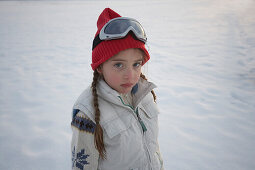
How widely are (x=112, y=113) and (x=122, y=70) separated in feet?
0.97

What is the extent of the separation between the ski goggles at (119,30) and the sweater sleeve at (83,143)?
53cm

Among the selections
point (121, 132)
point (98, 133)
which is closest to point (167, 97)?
point (121, 132)

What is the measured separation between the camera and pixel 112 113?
1.16 m

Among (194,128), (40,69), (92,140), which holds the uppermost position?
(92,140)

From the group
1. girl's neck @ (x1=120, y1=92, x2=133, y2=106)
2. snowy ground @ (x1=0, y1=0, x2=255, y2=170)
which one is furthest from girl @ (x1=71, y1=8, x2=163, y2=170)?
snowy ground @ (x1=0, y1=0, x2=255, y2=170)

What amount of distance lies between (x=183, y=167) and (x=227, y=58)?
4170 millimetres

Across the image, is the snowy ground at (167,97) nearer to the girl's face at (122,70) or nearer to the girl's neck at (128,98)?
the girl's neck at (128,98)

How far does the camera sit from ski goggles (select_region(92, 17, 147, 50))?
3.78ft

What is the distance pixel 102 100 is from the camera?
3.86 feet

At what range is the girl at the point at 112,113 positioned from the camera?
1085 millimetres

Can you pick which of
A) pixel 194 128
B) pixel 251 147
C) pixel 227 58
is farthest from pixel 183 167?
pixel 227 58

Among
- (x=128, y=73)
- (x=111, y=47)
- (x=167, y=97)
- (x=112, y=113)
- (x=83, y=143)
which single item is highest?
(x=111, y=47)

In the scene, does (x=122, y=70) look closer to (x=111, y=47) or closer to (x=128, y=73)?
(x=128, y=73)

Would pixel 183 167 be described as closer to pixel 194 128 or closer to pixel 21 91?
pixel 194 128
